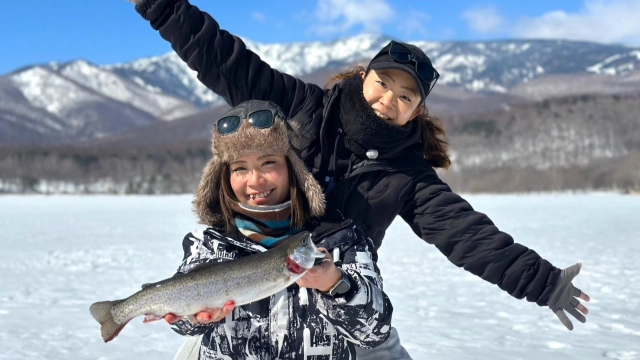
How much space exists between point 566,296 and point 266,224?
1547 millimetres

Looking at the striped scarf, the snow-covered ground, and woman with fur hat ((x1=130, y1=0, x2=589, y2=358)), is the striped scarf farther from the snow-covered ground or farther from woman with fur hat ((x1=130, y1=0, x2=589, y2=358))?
the snow-covered ground

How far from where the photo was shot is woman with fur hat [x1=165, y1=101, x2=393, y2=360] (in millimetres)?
2334

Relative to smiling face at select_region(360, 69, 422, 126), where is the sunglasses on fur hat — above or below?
above

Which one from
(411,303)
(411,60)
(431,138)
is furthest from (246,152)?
(411,303)

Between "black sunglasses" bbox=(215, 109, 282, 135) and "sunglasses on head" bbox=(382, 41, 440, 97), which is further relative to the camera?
"sunglasses on head" bbox=(382, 41, 440, 97)

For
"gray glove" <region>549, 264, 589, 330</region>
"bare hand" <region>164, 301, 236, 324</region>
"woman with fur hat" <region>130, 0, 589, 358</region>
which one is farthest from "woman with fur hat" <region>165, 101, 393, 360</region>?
"gray glove" <region>549, 264, 589, 330</region>

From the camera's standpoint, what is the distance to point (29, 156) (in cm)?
9256

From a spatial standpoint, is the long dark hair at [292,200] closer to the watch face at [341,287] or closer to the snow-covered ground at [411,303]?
the watch face at [341,287]

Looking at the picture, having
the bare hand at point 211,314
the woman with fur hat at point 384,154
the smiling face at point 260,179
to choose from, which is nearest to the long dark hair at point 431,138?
the woman with fur hat at point 384,154

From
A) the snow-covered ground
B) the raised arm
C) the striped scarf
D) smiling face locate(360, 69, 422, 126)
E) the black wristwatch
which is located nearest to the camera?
the black wristwatch

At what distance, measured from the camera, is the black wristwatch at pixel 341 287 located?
2.14 meters

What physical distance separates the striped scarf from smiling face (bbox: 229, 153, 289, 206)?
0.17 feet

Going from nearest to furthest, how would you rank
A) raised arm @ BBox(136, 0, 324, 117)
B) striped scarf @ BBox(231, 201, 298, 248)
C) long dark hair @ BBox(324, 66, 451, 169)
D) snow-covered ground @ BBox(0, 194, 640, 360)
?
1. striped scarf @ BBox(231, 201, 298, 248)
2. raised arm @ BBox(136, 0, 324, 117)
3. long dark hair @ BBox(324, 66, 451, 169)
4. snow-covered ground @ BBox(0, 194, 640, 360)

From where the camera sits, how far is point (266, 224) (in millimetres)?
2459
